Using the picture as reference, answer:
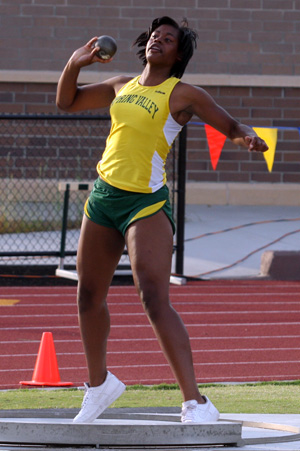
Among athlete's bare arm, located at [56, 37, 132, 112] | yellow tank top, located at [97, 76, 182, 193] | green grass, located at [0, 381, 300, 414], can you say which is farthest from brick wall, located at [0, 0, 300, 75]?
yellow tank top, located at [97, 76, 182, 193]

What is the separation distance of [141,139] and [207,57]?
14255mm

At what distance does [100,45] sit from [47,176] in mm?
13539

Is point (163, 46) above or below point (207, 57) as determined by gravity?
above

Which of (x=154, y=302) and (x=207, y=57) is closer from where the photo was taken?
(x=154, y=302)

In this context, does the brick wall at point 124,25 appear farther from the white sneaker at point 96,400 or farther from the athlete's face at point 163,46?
the white sneaker at point 96,400

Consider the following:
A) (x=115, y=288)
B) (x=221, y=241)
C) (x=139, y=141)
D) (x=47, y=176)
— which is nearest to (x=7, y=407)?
(x=139, y=141)

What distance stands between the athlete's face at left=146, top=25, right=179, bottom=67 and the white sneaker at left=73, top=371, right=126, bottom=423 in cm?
156

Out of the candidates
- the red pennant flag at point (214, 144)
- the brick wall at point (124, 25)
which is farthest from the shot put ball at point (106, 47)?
the brick wall at point (124, 25)

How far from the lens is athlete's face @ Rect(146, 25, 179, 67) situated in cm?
446

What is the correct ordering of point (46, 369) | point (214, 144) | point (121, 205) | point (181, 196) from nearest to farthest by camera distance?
point (121, 205) → point (46, 369) → point (214, 144) → point (181, 196)

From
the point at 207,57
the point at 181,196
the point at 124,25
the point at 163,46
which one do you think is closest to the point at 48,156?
the point at 124,25

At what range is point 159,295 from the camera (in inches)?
167

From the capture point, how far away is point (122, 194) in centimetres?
436

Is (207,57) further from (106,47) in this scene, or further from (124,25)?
(106,47)
